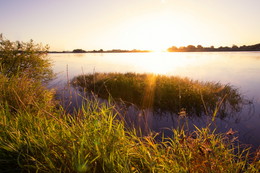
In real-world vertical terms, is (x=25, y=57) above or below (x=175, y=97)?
above

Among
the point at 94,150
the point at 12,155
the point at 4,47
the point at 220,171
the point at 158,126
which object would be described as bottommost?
the point at 158,126

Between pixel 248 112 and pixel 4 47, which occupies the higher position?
pixel 4 47

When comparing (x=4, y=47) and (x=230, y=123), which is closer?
(x=230, y=123)

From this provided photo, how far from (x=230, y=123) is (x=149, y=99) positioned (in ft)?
16.3

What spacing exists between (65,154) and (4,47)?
34.6ft

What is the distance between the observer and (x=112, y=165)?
2.26 meters

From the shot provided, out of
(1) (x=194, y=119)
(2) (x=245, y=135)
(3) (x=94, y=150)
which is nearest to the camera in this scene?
(3) (x=94, y=150)

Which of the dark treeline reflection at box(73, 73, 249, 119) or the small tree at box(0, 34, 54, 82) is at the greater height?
the small tree at box(0, 34, 54, 82)

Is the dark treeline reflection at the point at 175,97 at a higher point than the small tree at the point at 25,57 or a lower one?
lower

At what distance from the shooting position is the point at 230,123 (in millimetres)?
7590

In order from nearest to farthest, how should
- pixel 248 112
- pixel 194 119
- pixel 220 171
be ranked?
1. pixel 220 171
2. pixel 194 119
3. pixel 248 112

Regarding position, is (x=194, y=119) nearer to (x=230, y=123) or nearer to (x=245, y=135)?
(x=230, y=123)

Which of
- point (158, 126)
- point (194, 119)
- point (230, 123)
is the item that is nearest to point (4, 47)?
point (158, 126)

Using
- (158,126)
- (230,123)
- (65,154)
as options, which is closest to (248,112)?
(230,123)
